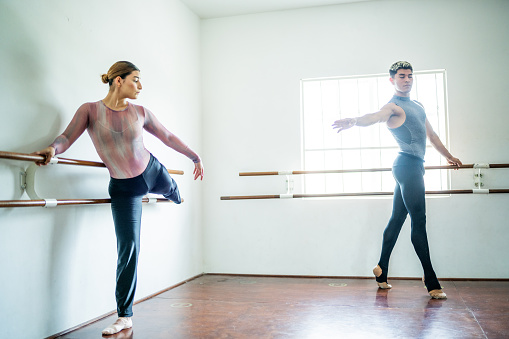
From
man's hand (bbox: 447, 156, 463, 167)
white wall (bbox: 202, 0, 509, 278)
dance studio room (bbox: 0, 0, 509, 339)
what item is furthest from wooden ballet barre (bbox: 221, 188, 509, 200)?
man's hand (bbox: 447, 156, 463, 167)

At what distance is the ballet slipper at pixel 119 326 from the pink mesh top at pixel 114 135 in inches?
31.5

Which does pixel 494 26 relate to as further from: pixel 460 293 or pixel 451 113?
pixel 460 293

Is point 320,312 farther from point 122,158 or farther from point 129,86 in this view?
point 129,86

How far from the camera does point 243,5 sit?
171 inches

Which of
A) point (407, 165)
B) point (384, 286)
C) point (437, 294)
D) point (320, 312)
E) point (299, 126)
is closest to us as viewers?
point (320, 312)

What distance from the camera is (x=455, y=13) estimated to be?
4086 millimetres

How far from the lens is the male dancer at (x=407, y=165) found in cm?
310

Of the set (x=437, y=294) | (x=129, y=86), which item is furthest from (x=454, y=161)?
(x=129, y=86)

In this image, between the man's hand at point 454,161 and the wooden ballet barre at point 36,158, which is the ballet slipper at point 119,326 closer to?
the wooden ballet barre at point 36,158

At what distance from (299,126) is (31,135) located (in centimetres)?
260

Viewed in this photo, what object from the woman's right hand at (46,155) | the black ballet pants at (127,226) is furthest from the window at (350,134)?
the woman's right hand at (46,155)

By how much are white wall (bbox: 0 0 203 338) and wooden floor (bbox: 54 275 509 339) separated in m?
0.23

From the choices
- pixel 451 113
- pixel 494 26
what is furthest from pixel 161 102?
pixel 494 26

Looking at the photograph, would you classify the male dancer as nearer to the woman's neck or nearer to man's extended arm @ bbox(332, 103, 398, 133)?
man's extended arm @ bbox(332, 103, 398, 133)
